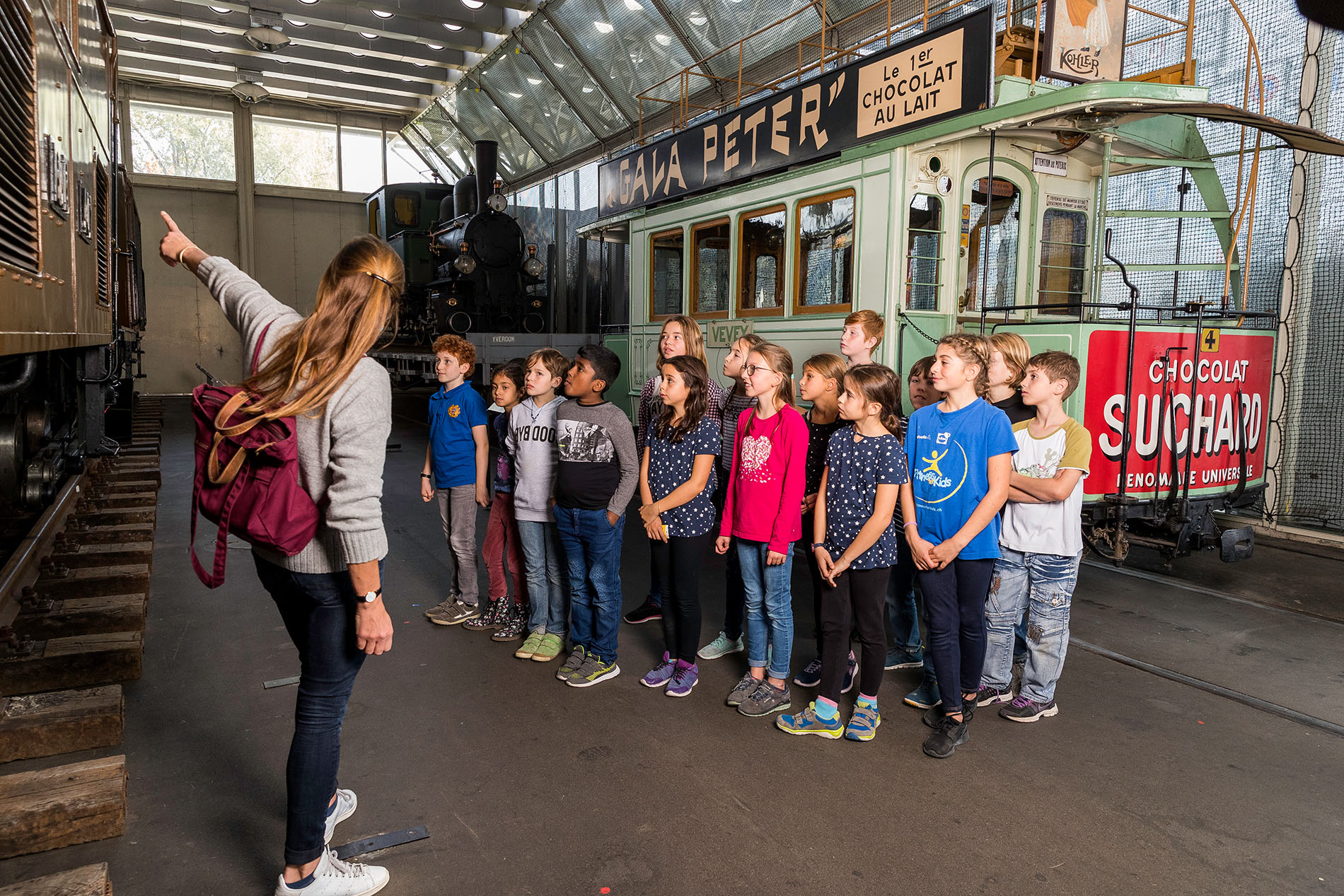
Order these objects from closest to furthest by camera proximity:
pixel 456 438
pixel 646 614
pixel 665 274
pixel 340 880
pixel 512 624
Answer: pixel 340 880
pixel 512 624
pixel 456 438
pixel 646 614
pixel 665 274

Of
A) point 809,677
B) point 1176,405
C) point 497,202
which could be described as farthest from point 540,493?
point 497,202

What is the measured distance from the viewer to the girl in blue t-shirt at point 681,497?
397 centimetres

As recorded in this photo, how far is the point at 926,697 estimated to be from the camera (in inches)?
158

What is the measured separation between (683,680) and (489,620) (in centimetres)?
148

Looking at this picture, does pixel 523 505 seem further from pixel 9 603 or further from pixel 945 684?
pixel 9 603

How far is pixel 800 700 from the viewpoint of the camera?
4.06 meters

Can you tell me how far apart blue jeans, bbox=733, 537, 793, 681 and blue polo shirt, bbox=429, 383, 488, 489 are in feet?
6.10

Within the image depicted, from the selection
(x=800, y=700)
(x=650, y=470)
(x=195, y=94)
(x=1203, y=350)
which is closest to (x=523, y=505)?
(x=650, y=470)

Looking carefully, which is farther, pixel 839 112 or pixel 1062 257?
pixel 1062 257

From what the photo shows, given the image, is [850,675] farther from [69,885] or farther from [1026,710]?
[69,885]

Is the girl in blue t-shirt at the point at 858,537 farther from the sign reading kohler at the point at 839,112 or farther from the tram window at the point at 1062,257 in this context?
the tram window at the point at 1062,257

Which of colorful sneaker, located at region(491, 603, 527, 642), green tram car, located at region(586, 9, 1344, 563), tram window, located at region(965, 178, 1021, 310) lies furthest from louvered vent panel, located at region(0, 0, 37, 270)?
tram window, located at region(965, 178, 1021, 310)

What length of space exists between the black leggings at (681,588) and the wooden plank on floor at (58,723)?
2282mm

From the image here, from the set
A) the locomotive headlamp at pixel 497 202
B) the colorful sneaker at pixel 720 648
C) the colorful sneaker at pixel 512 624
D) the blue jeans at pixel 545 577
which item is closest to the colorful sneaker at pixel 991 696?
the colorful sneaker at pixel 720 648
